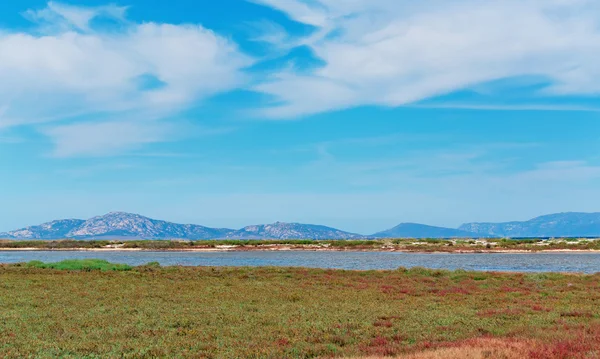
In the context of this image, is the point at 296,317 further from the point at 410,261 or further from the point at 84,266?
the point at 410,261

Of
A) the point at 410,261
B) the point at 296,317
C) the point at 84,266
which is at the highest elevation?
the point at 84,266

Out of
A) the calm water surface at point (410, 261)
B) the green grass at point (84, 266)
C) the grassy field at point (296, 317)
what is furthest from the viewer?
the calm water surface at point (410, 261)

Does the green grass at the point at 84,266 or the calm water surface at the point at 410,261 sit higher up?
the green grass at the point at 84,266

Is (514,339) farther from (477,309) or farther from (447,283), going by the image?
(447,283)

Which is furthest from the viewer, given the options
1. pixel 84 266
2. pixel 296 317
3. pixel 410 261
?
pixel 410 261

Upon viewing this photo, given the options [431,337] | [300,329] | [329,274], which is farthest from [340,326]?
[329,274]

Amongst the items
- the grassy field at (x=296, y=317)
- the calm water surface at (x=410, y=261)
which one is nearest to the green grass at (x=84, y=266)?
the grassy field at (x=296, y=317)

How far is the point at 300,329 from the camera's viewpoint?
730 inches

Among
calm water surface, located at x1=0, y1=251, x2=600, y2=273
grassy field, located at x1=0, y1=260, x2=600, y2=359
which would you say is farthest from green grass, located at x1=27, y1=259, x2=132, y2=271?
calm water surface, located at x1=0, y1=251, x2=600, y2=273

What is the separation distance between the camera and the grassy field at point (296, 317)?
14.9m

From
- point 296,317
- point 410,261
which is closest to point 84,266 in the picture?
point 296,317

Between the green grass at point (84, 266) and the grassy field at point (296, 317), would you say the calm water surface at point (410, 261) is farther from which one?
the grassy field at point (296, 317)

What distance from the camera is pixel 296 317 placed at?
21547mm

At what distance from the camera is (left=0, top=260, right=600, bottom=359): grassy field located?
49.0 feet
